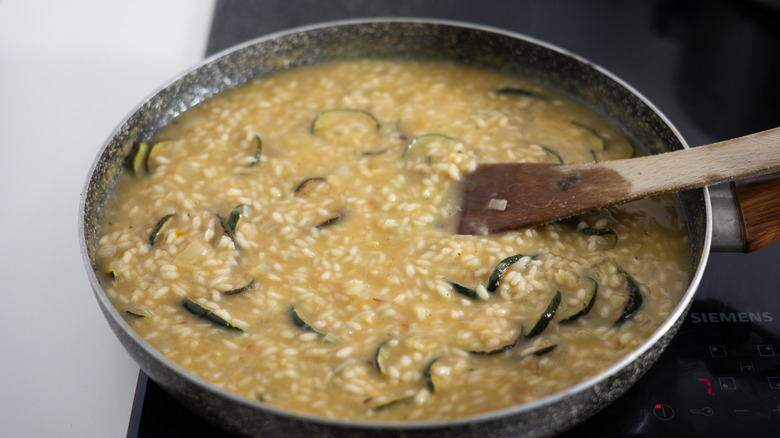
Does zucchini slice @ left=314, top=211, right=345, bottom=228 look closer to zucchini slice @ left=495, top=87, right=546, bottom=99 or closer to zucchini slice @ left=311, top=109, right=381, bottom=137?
zucchini slice @ left=311, top=109, right=381, bottom=137

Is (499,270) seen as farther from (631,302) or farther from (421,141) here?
(421,141)

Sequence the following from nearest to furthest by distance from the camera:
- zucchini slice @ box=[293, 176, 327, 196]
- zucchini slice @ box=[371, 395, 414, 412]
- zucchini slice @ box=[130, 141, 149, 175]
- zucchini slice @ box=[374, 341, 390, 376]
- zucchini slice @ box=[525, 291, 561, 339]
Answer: zucchini slice @ box=[371, 395, 414, 412] < zucchini slice @ box=[374, 341, 390, 376] < zucchini slice @ box=[525, 291, 561, 339] < zucchini slice @ box=[293, 176, 327, 196] < zucchini slice @ box=[130, 141, 149, 175]

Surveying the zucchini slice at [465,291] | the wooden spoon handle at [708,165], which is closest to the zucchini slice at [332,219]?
the zucchini slice at [465,291]

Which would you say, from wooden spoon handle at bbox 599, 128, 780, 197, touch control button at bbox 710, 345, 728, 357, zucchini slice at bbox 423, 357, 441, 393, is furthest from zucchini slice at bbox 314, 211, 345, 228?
touch control button at bbox 710, 345, 728, 357

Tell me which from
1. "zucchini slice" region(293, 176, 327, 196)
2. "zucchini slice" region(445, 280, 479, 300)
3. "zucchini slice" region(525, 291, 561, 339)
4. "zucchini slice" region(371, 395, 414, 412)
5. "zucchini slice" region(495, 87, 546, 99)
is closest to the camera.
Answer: "zucchini slice" region(371, 395, 414, 412)

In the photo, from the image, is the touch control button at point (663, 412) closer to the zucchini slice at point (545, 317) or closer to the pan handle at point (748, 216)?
the zucchini slice at point (545, 317)

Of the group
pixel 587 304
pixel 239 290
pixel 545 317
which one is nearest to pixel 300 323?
pixel 239 290

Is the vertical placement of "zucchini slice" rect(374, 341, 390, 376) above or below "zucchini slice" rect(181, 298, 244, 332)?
above
